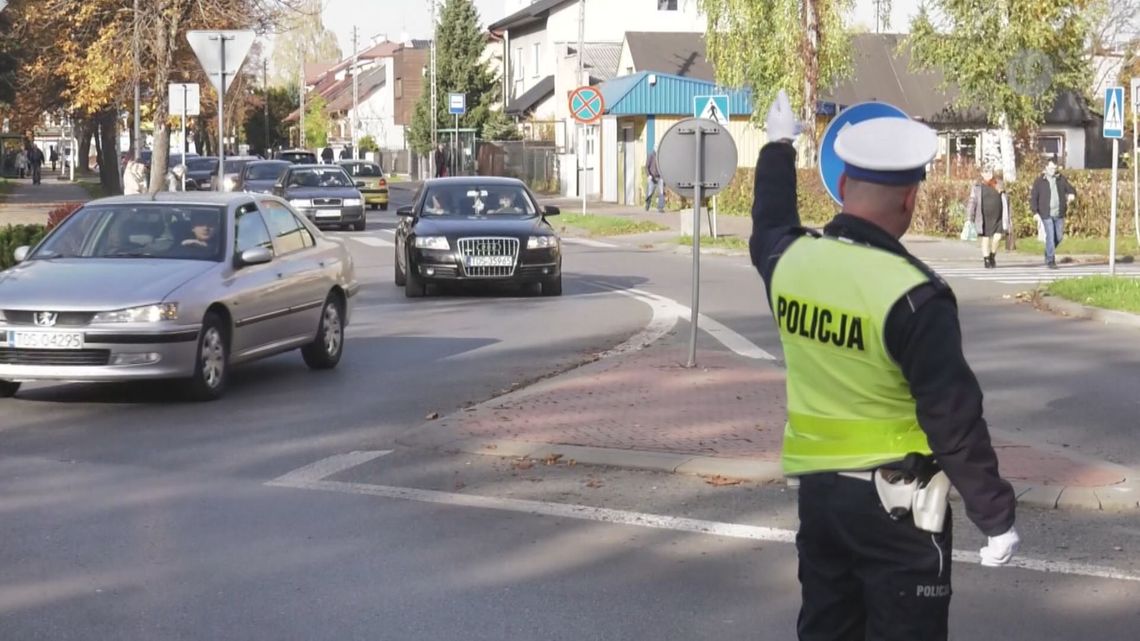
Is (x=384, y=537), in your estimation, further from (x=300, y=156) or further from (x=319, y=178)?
(x=300, y=156)

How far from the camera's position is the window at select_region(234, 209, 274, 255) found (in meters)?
12.8

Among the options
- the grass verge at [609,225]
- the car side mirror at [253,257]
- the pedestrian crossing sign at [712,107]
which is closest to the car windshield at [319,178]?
the grass verge at [609,225]

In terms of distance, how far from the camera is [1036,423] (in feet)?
36.6

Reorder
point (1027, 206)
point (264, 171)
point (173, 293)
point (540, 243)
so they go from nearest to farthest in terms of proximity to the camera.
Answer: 1. point (173, 293)
2. point (540, 243)
3. point (1027, 206)
4. point (264, 171)

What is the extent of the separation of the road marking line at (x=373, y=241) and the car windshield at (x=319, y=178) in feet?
11.7

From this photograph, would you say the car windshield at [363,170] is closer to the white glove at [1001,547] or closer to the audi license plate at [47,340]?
the audi license plate at [47,340]

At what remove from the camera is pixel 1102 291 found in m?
20.1

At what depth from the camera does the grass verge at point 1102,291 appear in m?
19.1

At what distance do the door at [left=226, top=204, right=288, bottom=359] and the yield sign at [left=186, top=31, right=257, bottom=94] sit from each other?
28.6 feet

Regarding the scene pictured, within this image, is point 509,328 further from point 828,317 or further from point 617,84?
point 617,84

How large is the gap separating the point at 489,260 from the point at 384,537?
1296 centimetres

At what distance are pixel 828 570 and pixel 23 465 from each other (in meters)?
6.60

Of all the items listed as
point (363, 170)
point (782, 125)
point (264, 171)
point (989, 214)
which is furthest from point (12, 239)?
point (363, 170)

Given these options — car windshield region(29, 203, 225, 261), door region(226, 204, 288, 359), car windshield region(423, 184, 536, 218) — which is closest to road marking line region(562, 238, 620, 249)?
car windshield region(423, 184, 536, 218)
